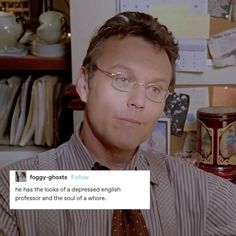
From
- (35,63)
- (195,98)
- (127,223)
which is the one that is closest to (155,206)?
(127,223)

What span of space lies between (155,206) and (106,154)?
102 millimetres

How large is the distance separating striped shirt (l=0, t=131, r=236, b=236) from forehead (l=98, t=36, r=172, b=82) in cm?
12

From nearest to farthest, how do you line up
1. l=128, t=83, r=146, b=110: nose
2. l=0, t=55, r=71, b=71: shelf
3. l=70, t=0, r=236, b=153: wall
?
l=128, t=83, r=146, b=110: nose → l=70, t=0, r=236, b=153: wall → l=0, t=55, r=71, b=71: shelf

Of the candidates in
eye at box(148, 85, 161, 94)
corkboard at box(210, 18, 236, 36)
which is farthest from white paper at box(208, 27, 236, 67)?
eye at box(148, 85, 161, 94)

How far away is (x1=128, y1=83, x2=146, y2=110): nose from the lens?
1.94 feet

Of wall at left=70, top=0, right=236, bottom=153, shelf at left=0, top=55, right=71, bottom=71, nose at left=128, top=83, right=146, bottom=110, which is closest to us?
nose at left=128, top=83, right=146, bottom=110

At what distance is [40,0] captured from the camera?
4.71 feet

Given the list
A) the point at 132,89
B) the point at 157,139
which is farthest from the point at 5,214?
the point at 157,139

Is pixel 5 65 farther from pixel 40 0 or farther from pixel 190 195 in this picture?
pixel 190 195

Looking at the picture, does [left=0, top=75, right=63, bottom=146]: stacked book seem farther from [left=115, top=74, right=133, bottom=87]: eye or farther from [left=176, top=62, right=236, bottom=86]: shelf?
[left=115, top=74, right=133, bottom=87]: eye

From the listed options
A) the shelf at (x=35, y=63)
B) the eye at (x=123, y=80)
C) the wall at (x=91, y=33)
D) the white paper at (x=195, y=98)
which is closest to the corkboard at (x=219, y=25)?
the wall at (x=91, y=33)

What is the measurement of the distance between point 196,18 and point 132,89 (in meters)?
0.64

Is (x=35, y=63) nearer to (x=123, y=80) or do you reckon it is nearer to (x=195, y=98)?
(x=195, y=98)

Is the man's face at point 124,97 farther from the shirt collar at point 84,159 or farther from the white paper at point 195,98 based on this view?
the white paper at point 195,98
